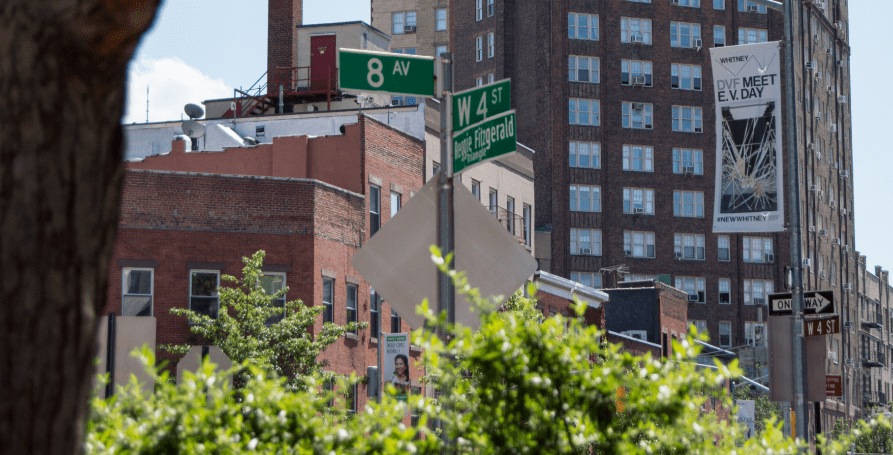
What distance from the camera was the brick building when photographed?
31.5 m

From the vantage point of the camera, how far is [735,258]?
87.5 m

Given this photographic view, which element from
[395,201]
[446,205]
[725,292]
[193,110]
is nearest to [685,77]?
[725,292]

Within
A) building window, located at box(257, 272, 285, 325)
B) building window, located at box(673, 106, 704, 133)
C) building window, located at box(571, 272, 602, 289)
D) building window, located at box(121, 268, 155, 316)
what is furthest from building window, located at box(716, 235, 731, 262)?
building window, located at box(121, 268, 155, 316)

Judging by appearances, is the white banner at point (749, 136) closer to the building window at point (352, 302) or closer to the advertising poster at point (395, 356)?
the advertising poster at point (395, 356)

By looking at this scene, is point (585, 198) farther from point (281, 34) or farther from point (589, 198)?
point (281, 34)

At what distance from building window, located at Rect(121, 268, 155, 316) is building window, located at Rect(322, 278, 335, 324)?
5326mm

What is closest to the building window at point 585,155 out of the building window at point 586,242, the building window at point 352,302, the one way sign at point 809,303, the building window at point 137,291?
the building window at point 586,242

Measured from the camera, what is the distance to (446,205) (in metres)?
8.30

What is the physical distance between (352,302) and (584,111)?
51638 mm

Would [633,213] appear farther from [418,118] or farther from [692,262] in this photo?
[418,118]

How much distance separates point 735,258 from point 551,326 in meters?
83.7

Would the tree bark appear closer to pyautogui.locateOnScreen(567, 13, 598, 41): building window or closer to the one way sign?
the one way sign

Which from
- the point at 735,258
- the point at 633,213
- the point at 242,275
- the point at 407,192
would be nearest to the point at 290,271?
the point at 242,275

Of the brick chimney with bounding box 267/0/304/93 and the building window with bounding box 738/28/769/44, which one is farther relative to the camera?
the building window with bounding box 738/28/769/44
